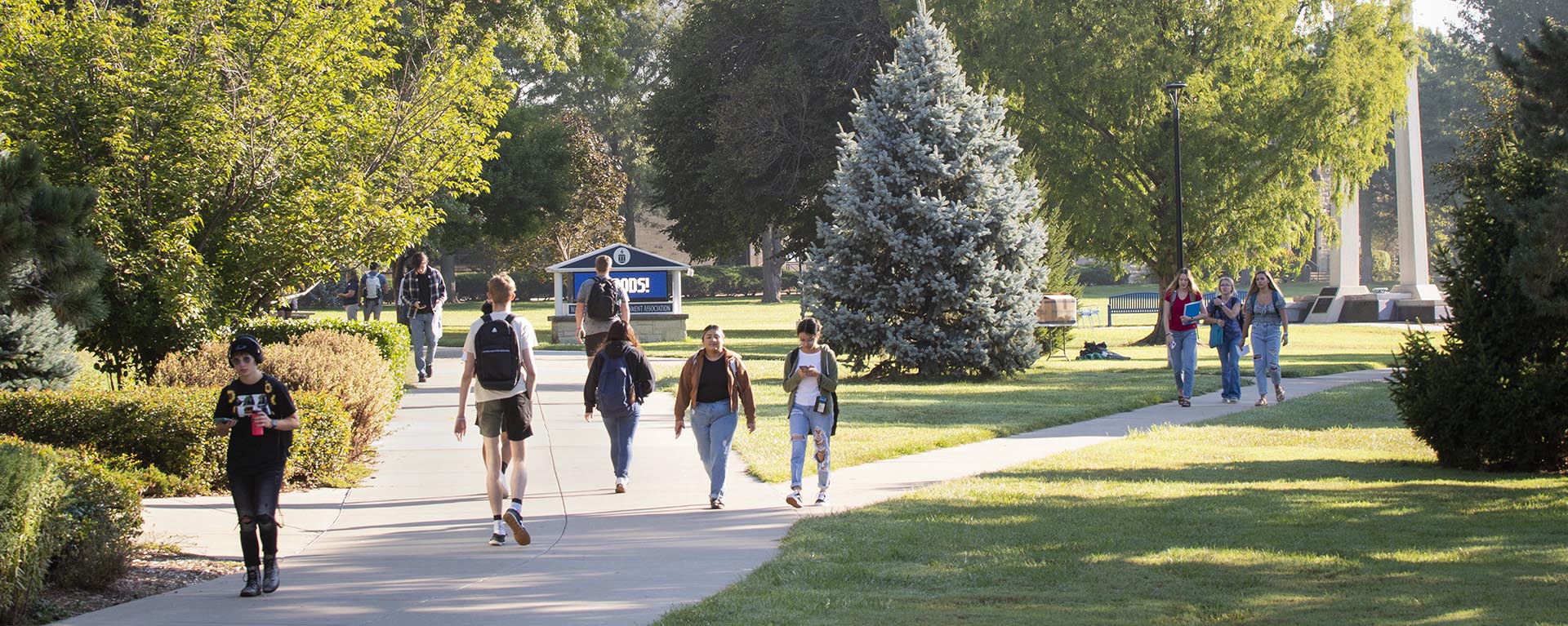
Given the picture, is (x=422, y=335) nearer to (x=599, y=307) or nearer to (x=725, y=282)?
(x=599, y=307)

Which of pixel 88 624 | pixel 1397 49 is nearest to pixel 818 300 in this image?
pixel 88 624

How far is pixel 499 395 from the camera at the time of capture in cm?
904

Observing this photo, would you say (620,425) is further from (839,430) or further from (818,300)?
(818,300)

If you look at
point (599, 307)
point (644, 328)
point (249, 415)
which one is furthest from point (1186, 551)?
point (644, 328)

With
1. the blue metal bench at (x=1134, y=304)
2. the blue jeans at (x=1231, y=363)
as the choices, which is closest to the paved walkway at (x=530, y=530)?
the blue jeans at (x=1231, y=363)

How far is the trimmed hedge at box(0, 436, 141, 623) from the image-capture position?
6.58 m

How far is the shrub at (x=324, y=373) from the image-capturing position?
11.8 metres

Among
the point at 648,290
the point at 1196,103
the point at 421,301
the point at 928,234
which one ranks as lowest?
the point at 421,301

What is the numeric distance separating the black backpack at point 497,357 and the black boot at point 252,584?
2.04 m

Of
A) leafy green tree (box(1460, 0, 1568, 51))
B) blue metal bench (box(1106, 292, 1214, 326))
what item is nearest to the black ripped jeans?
blue metal bench (box(1106, 292, 1214, 326))

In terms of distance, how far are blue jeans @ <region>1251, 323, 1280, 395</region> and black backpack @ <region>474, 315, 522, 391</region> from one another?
1180 cm

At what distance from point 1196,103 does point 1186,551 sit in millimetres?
25145

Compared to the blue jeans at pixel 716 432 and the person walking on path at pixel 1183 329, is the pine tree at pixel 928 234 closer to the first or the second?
the person walking on path at pixel 1183 329

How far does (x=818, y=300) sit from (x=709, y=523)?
41.4ft
